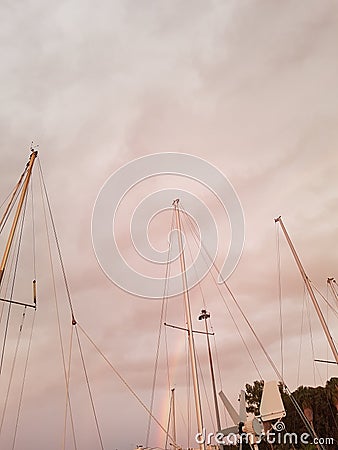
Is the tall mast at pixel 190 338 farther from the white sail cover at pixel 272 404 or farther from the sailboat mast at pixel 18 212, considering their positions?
the sailboat mast at pixel 18 212

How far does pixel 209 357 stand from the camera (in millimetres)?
52594

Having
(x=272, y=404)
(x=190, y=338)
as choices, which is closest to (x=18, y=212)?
(x=190, y=338)

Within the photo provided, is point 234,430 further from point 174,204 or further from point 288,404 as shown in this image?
point 288,404

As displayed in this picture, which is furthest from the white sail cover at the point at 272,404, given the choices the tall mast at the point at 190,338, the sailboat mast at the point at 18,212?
the sailboat mast at the point at 18,212

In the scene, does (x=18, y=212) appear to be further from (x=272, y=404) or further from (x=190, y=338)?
(x=272, y=404)

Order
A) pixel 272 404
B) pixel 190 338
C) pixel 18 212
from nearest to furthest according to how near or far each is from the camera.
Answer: pixel 18 212, pixel 272 404, pixel 190 338

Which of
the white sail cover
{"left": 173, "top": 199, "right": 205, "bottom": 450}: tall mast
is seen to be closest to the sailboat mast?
{"left": 173, "top": 199, "right": 205, "bottom": 450}: tall mast

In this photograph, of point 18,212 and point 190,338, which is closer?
point 18,212

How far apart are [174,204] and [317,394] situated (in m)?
48.4

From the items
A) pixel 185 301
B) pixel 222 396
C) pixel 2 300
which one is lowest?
pixel 222 396

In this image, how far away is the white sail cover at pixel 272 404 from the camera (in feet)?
92.1

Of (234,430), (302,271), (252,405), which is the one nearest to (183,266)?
(302,271)

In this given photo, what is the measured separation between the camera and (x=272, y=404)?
28469mm

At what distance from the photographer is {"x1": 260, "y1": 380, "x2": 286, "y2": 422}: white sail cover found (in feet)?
92.1
